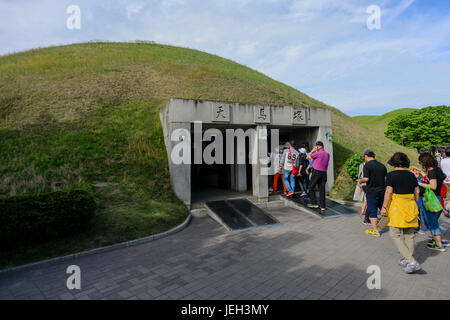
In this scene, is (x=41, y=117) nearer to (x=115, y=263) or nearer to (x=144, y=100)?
(x=144, y=100)

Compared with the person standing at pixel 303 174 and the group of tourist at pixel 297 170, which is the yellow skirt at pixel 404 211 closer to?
the group of tourist at pixel 297 170

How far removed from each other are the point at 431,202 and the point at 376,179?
47.3 inches

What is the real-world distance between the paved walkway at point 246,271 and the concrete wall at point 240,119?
2.65m

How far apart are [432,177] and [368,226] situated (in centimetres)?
232

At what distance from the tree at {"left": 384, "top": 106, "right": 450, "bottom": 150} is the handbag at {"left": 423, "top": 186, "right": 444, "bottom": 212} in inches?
1929

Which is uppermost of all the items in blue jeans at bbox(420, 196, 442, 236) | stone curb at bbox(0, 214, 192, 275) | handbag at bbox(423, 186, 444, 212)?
handbag at bbox(423, 186, 444, 212)

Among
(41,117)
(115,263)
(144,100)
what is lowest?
(115,263)

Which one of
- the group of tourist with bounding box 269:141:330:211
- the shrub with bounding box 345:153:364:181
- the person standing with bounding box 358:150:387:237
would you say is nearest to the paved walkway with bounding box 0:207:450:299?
the person standing with bounding box 358:150:387:237

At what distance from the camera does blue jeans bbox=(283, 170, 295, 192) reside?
953 cm

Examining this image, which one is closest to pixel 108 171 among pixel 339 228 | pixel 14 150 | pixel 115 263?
pixel 14 150

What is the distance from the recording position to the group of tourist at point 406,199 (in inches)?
161

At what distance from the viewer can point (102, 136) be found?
1178 centimetres

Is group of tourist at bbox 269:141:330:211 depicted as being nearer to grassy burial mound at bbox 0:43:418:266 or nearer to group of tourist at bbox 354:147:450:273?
group of tourist at bbox 354:147:450:273
